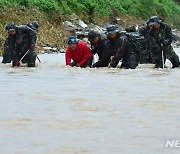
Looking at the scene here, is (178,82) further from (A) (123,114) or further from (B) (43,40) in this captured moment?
(B) (43,40)

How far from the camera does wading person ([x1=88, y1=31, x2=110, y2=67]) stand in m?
16.2

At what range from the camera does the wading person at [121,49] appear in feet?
52.7

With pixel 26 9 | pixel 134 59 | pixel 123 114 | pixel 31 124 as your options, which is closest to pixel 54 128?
pixel 31 124

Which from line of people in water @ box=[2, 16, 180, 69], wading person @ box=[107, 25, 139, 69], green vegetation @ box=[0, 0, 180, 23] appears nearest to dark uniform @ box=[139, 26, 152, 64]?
line of people in water @ box=[2, 16, 180, 69]

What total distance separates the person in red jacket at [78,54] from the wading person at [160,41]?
1.67 meters

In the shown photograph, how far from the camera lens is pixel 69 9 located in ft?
127

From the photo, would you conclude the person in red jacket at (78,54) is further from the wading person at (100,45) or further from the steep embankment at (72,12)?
the steep embankment at (72,12)

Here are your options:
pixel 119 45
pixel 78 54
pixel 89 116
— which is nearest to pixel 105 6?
pixel 78 54

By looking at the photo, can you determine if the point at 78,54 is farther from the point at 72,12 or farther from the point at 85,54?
the point at 72,12

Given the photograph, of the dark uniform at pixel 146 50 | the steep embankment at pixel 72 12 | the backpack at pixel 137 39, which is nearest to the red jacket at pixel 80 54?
the backpack at pixel 137 39

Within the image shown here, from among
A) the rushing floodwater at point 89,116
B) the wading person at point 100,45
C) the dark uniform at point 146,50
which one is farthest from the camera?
the dark uniform at point 146,50

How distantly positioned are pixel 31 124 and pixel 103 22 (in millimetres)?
34515

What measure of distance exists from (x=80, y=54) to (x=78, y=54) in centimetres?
5

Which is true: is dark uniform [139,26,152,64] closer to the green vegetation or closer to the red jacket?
the red jacket
